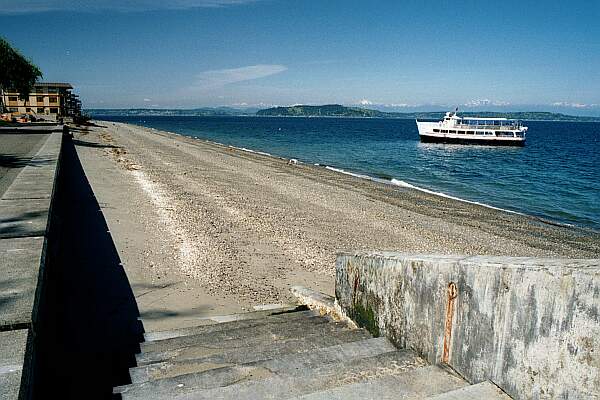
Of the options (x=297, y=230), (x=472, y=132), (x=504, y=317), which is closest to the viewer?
(x=504, y=317)

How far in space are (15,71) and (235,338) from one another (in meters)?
45.6

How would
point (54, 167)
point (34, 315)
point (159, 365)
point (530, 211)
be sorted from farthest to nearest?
point (530, 211) → point (54, 167) → point (159, 365) → point (34, 315)

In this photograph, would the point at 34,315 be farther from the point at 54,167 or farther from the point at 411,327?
the point at 54,167

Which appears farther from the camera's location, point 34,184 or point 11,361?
point 34,184

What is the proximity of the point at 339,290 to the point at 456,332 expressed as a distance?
1.67 m

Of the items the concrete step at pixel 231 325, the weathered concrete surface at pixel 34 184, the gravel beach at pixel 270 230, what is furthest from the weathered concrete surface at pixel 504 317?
the weathered concrete surface at pixel 34 184

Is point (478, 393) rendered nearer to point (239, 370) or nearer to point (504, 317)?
point (504, 317)

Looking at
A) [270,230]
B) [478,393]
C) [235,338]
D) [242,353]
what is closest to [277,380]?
[242,353]

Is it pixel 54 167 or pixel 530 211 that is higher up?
pixel 54 167

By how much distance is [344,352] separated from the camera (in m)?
3.04

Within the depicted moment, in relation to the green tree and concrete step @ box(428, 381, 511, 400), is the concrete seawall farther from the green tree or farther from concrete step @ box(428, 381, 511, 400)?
the green tree

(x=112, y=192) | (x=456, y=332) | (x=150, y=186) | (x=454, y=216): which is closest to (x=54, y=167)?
(x=112, y=192)

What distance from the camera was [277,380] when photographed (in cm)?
255

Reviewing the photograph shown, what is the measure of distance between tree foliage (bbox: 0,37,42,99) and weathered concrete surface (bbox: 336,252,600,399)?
4469 centimetres
